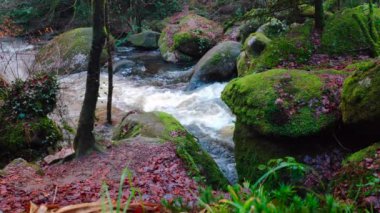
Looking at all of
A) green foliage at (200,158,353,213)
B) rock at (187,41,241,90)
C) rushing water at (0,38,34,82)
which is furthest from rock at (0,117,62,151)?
green foliage at (200,158,353,213)

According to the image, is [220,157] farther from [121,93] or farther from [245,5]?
[245,5]

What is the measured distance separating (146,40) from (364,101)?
51.3 feet

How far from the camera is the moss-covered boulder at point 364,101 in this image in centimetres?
536

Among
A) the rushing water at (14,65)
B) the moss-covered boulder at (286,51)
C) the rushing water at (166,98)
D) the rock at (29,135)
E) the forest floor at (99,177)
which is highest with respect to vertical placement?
the moss-covered boulder at (286,51)

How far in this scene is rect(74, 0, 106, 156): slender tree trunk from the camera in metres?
5.78

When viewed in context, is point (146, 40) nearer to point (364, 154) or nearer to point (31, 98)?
point (31, 98)

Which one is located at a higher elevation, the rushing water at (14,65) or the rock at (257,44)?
the rock at (257,44)

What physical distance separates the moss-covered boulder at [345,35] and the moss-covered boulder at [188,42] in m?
8.13

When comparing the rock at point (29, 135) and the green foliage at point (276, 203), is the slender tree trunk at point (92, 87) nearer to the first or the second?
the rock at point (29, 135)

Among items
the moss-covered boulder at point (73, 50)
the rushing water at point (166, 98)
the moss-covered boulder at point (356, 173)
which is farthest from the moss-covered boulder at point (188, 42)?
the moss-covered boulder at point (356, 173)

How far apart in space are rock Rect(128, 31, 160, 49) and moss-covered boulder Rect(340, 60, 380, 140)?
14.9 m

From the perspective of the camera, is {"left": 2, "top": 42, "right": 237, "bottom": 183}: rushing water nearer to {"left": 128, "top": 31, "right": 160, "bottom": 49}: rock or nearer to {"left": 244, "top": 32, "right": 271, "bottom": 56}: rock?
{"left": 128, "top": 31, "right": 160, "bottom": 49}: rock

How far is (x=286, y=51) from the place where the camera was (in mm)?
9250

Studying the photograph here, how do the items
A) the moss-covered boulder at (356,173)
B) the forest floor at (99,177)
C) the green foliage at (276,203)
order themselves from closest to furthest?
1. the green foliage at (276,203)
2. the forest floor at (99,177)
3. the moss-covered boulder at (356,173)
